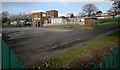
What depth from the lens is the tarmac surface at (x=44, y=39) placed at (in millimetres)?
1574

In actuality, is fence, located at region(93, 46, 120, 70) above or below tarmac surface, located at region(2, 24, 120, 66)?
below

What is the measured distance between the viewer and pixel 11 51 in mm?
1530

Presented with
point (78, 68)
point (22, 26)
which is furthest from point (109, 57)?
point (22, 26)

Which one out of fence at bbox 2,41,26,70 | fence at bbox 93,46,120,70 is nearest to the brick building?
fence at bbox 2,41,26,70

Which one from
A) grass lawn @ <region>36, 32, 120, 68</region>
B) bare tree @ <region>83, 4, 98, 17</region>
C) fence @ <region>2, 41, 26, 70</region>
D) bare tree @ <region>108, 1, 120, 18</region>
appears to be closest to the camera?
fence @ <region>2, 41, 26, 70</region>

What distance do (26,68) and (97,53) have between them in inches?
37.7

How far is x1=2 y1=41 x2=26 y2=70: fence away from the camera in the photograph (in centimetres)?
153

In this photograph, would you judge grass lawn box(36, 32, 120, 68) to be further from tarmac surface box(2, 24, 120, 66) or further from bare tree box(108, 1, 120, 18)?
bare tree box(108, 1, 120, 18)

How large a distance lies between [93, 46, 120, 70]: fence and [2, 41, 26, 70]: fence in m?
0.86

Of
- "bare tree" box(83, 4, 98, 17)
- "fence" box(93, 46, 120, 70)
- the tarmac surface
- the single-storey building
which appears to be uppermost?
"bare tree" box(83, 4, 98, 17)

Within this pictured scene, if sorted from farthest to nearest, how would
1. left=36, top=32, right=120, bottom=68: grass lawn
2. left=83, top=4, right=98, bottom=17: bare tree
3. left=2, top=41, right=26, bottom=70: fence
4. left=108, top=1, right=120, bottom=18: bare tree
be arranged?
left=108, top=1, right=120, bottom=18: bare tree
left=83, top=4, right=98, bottom=17: bare tree
left=36, top=32, right=120, bottom=68: grass lawn
left=2, top=41, right=26, bottom=70: fence

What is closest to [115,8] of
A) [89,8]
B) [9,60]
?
[89,8]

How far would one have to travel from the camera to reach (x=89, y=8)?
1871 mm

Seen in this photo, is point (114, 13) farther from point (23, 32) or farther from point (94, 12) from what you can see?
point (23, 32)
